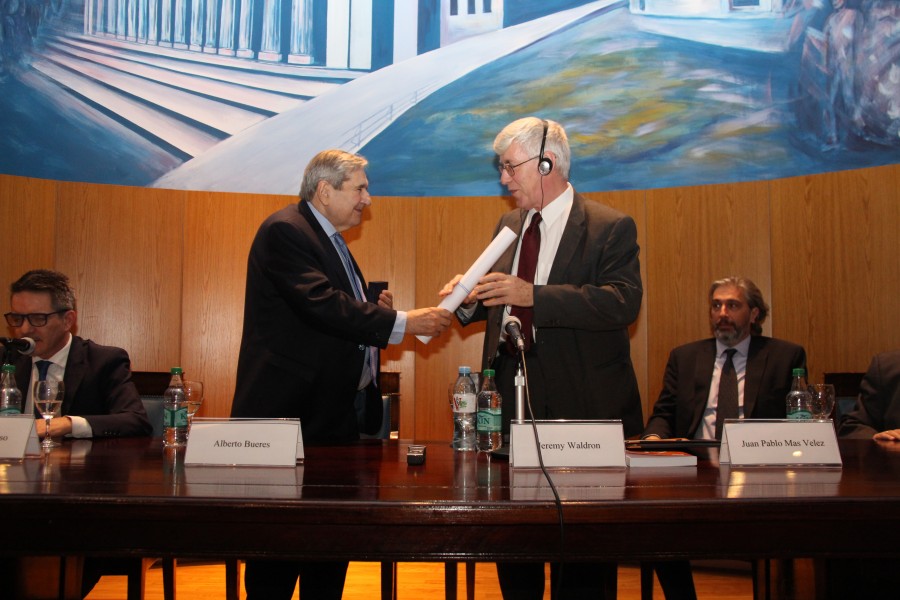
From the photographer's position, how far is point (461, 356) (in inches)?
191

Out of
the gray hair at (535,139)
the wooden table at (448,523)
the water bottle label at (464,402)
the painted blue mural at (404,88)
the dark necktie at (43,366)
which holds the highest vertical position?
the painted blue mural at (404,88)

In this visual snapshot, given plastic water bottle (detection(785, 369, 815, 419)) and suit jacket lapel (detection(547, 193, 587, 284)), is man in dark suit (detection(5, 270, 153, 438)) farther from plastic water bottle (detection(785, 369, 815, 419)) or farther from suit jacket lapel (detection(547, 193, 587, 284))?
plastic water bottle (detection(785, 369, 815, 419))

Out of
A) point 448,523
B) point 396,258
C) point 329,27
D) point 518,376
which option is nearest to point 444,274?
point 396,258

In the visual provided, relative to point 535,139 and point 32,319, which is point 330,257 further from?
point 32,319

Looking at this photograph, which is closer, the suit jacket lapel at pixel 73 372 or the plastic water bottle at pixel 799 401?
the plastic water bottle at pixel 799 401

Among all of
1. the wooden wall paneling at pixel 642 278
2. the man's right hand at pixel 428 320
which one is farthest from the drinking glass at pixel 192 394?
the wooden wall paneling at pixel 642 278

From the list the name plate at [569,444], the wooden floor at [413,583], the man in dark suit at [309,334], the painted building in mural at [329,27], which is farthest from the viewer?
the painted building in mural at [329,27]

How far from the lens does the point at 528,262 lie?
98.8 inches

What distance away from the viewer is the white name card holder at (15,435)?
1.71 meters

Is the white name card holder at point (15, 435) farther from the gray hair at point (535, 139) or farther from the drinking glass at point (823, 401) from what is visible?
the drinking glass at point (823, 401)

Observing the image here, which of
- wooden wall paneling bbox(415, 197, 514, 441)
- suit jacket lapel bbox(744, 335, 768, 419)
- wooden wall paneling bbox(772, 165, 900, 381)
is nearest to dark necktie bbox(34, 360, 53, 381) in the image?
wooden wall paneling bbox(415, 197, 514, 441)

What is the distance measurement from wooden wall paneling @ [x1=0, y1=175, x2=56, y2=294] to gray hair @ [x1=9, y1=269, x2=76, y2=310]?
170 cm

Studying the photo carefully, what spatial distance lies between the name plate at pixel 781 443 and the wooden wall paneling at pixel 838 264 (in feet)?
8.92

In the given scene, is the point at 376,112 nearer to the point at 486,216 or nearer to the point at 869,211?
the point at 486,216
